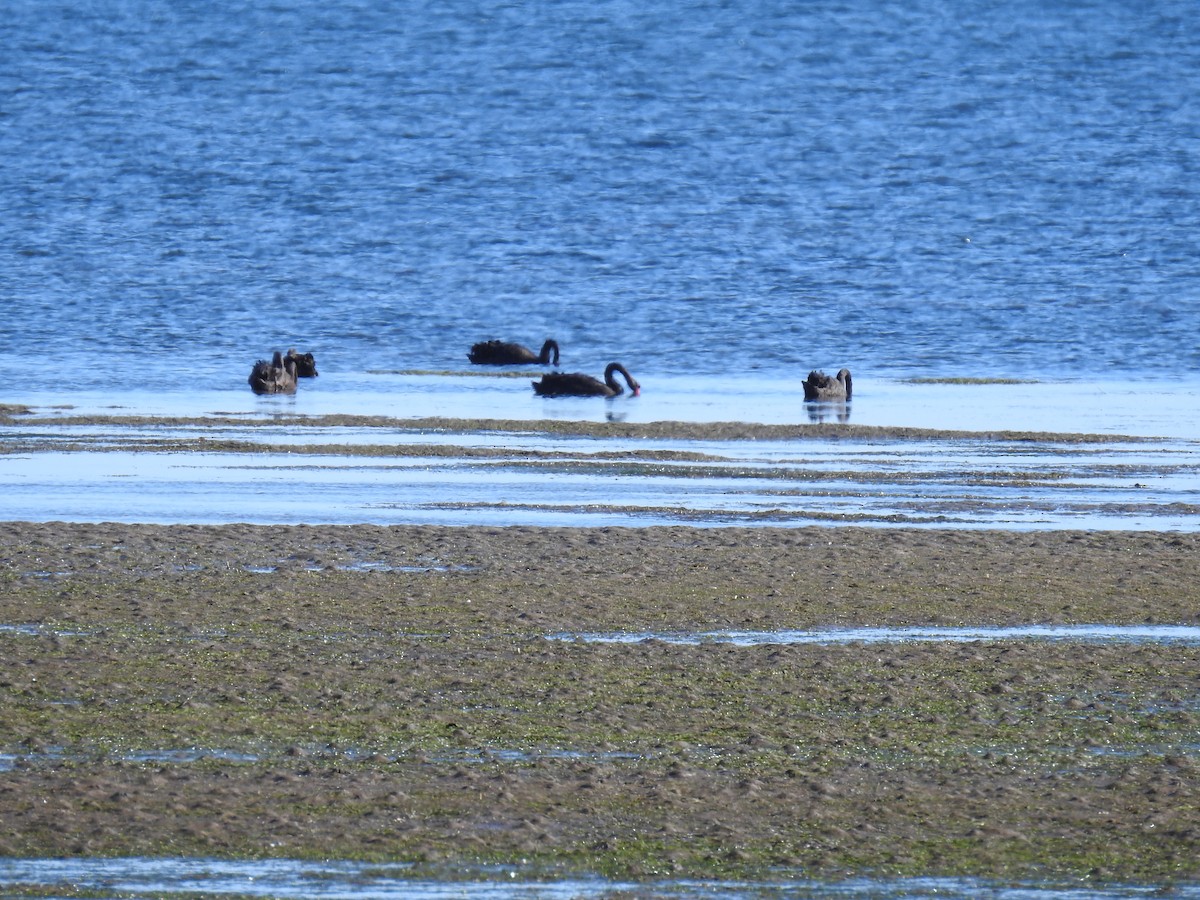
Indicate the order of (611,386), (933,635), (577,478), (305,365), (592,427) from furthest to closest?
1. (305,365)
2. (611,386)
3. (592,427)
4. (577,478)
5. (933,635)

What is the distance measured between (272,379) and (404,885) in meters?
32.2

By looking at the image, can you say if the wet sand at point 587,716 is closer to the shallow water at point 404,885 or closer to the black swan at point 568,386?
the shallow water at point 404,885

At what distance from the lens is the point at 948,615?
45.1 ft

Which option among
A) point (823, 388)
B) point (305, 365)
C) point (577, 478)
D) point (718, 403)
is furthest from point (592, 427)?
point (305, 365)

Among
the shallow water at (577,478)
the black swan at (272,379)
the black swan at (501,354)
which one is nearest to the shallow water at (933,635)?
the shallow water at (577,478)

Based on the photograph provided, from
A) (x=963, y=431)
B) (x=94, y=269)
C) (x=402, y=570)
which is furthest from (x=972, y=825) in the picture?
(x=94, y=269)

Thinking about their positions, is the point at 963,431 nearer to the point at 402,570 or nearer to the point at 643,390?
the point at 643,390

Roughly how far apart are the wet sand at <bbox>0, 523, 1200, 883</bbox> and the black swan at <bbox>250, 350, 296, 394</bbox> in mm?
23164

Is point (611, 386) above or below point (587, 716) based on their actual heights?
below

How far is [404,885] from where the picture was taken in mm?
7582

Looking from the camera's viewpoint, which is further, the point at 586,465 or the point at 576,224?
the point at 576,224

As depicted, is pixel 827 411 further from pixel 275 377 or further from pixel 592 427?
pixel 275 377

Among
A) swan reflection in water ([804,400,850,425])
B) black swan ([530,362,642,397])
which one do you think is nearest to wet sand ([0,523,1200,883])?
swan reflection in water ([804,400,850,425])

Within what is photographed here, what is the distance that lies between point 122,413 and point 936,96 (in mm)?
89492
